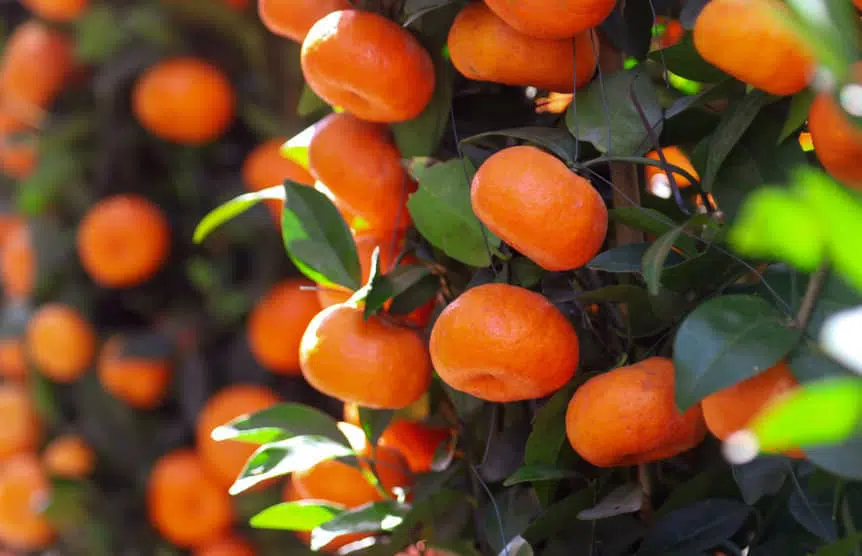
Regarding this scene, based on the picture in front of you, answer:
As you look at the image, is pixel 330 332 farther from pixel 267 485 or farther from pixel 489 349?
pixel 267 485

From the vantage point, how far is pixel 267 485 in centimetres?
110

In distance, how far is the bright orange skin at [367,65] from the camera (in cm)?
52

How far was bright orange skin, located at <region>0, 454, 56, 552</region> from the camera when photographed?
1267 mm

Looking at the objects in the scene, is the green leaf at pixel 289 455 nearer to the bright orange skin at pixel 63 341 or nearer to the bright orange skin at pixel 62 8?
the bright orange skin at pixel 63 341

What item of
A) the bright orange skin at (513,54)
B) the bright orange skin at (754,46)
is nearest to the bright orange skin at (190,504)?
the bright orange skin at (513,54)

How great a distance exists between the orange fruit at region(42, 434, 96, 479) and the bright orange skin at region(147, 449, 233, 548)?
137 mm

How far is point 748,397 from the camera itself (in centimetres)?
38

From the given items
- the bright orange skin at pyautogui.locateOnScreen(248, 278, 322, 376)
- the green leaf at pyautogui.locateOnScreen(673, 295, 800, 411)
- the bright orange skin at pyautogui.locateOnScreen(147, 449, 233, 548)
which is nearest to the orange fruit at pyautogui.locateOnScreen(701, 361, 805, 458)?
the green leaf at pyautogui.locateOnScreen(673, 295, 800, 411)

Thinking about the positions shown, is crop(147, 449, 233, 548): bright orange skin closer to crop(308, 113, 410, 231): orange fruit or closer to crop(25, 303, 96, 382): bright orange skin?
crop(25, 303, 96, 382): bright orange skin

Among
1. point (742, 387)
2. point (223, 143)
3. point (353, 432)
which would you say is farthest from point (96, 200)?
point (742, 387)

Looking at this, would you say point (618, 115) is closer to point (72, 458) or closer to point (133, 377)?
point (133, 377)

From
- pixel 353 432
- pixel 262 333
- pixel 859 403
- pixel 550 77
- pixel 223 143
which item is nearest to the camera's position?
pixel 859 403

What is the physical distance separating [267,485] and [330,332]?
614 mm

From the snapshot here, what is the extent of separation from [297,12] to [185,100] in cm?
60
